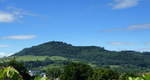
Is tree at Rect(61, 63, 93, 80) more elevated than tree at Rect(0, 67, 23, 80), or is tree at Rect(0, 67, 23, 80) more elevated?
tree at Rect(61, 63, 93, 80)

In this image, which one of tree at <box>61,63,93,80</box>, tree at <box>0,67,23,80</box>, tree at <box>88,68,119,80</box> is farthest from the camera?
tree at <box>61,63,93,80</box>

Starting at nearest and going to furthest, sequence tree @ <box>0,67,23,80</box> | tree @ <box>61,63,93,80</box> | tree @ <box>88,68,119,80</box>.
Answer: tree @ <box>0,67,23,80</box>, tree @ <box>88,68,119,80</box>, tree @ <box>61,63,93,80</box>

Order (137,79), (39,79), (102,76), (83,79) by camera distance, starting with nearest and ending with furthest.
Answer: (137,79) → (39,79) → (102,76) → (83,79)

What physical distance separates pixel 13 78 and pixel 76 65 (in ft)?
567

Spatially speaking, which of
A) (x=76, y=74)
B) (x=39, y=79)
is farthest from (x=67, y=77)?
(x=39, y=79)

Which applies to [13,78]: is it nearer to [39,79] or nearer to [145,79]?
[39,79]

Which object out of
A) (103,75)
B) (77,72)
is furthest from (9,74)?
(77,72)

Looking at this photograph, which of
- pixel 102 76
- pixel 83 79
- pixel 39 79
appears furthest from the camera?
pixel 83 79

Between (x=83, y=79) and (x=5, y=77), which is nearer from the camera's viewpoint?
(x=5, y=77)

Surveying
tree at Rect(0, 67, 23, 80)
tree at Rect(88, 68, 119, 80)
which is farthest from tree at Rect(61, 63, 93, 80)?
tree at Rect(0, 67, 23, 80)

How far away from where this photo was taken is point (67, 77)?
18062 centimetres

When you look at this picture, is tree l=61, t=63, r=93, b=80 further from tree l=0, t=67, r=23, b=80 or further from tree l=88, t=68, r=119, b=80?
tree l=0, t=67, r=23, b=80

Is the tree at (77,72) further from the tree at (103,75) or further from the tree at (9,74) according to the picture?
the tree at (9,74)

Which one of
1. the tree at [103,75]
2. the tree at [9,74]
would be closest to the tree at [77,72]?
the tree at [103,75]
